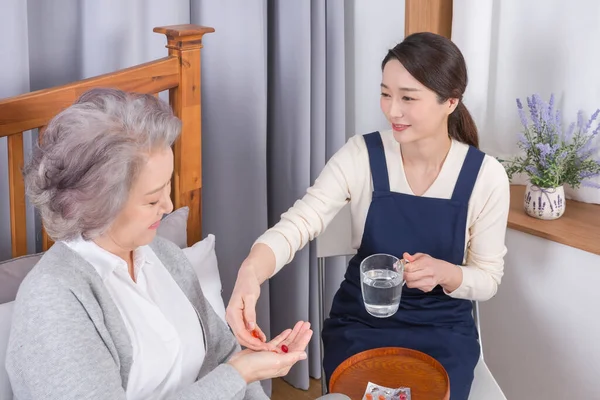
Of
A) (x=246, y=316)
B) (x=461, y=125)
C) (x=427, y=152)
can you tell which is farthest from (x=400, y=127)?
(x=246, y=316)

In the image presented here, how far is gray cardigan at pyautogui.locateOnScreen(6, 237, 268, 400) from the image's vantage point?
1.25m

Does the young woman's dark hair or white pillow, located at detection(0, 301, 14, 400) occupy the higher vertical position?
the young woman's dark hair

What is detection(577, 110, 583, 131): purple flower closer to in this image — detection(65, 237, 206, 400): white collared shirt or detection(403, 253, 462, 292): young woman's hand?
detection(403, 253, 462, 292): young woman's hand

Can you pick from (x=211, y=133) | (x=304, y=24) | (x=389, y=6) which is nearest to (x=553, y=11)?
(x=389, y=6)

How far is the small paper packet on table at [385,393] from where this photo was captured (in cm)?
155

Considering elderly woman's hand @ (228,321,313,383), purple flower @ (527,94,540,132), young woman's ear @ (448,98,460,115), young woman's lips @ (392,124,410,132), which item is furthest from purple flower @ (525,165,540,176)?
elderly woman's hand @ (228,321,313,383)

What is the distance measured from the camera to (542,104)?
2.20 m

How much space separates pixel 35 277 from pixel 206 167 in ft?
3.02

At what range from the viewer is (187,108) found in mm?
1823

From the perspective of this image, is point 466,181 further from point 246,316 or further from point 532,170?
point 246,316

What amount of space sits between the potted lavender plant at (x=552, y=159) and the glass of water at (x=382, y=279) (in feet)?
2.21

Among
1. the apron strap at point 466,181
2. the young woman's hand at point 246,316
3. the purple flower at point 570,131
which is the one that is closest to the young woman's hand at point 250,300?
the young woman's hand at point 246,316

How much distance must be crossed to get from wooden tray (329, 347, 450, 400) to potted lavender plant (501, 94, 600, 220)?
A: 0.78 meters

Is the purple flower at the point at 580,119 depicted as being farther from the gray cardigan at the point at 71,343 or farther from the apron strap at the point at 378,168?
the gray cardigan at the point at 71,343
